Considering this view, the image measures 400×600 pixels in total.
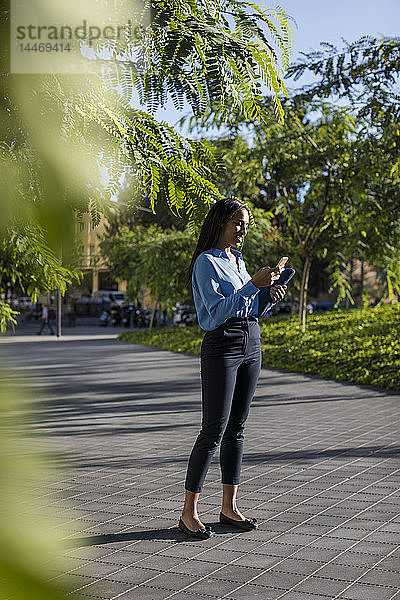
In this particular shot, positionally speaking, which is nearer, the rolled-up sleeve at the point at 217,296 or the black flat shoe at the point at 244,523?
the rolled-up sleeve at the point at 217,296

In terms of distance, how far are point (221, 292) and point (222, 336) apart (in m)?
0.28

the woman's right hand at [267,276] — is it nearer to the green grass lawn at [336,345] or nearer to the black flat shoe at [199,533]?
the black flat shoe at [199,533]

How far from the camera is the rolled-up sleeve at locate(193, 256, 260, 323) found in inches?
192

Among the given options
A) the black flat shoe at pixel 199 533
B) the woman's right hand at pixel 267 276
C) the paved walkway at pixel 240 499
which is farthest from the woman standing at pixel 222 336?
the paved walkway at pixel 240 499

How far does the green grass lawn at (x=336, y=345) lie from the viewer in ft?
54.1

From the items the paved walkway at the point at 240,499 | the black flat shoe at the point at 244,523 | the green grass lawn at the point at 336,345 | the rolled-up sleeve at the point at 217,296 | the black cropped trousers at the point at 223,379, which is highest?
the rolled-up sleeve at the point at 217,296

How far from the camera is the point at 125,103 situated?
1862mm

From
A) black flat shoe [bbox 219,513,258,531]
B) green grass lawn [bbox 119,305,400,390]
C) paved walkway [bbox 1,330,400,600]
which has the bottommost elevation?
paved walkway [bbox 1,330,400,600]

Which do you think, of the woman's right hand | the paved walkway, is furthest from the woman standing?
the paved walkway

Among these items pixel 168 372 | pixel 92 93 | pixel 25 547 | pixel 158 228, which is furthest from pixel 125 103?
pixel 158 228

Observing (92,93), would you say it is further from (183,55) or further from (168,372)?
(168,372)

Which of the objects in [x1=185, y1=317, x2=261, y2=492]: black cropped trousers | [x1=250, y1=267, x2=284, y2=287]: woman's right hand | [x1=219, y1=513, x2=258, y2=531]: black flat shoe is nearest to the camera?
[x1=250, y1=267, x2=284, y2=287]: woman's right hand

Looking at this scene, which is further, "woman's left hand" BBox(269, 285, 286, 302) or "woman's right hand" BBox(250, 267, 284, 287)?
"woman's left hand" BBox(269, 285, 286, 302)

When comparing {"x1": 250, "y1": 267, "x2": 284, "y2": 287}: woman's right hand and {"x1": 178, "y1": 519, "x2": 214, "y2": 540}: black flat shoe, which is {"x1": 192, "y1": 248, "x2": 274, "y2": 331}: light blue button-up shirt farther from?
{"x1": 178, "y1": 519, "x2": 214, "y2": 540}: black flat shoe
